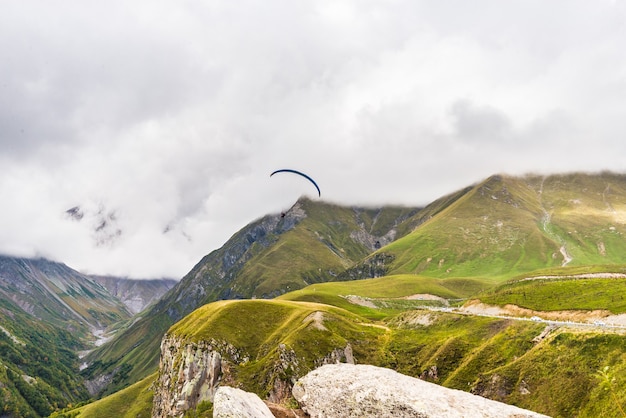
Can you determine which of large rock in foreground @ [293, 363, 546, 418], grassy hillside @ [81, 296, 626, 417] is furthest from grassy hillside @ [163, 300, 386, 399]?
large rock in foreground @ [293, 363, 546, 418]

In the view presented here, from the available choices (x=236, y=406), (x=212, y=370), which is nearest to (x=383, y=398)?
(x=236, y=406)

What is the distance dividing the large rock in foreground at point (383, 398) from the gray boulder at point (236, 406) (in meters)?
3.69

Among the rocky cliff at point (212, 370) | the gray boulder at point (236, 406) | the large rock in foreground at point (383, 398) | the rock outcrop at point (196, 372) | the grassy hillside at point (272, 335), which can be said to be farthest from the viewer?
the rock outcrop at point (196, 372)

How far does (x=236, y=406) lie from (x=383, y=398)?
839cm

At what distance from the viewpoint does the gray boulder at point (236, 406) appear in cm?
2177

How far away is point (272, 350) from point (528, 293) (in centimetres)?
8145

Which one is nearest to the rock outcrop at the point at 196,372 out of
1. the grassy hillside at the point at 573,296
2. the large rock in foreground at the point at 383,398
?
the grassy hillside at the point at 573,296

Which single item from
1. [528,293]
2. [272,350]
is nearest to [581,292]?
[528,293]

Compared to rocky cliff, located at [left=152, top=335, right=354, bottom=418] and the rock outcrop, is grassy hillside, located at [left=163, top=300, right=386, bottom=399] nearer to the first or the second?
rocky cliff, located at [left=152, top=335, right=354, bottom=418]

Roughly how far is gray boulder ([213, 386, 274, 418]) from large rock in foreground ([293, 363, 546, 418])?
369 cm

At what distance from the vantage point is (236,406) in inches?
875

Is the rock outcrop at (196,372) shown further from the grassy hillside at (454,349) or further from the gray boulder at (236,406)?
the gray boulder at (236,406)

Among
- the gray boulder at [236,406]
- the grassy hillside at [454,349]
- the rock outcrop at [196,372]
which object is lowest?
the grassy hillside at [454,349]

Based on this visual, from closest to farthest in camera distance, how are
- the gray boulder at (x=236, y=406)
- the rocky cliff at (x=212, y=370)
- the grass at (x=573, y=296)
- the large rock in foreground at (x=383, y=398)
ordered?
the large rock in foreground at (x=383, y=398) < the gray boulder at (x=236, y=406) < the grass at (x=573, y=296) < the rocky cliff at (x=212, y=370)
